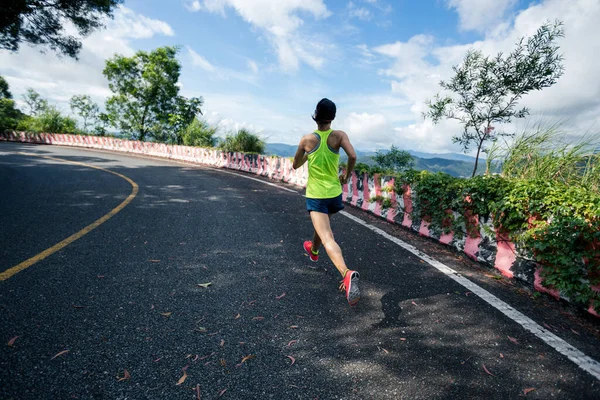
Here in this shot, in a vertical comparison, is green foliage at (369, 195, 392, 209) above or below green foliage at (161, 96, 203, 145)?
below

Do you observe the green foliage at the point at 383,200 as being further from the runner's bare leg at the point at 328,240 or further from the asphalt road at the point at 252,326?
the runner's bare leg at the point at 328,240

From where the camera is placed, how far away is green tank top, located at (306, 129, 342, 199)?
11.1 feet

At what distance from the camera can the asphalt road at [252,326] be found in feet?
6.46

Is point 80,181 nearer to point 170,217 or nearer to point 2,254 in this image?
point 170,217

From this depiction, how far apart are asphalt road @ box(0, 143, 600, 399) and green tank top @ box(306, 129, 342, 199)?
3.39ft

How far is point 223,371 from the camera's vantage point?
206 cm

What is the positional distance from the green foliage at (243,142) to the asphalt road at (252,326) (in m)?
15.9

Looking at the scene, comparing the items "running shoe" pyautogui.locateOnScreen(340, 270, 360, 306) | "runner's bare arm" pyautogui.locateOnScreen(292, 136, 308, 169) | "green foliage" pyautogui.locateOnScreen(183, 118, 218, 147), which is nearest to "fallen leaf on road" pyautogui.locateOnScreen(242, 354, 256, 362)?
"running shoe" pyautogui.locateOnScreen(340, 270, 360, 306)

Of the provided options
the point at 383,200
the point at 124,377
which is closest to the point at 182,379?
the point at 124,377

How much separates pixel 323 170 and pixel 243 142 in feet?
58.5

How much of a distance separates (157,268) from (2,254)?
1.91 metres

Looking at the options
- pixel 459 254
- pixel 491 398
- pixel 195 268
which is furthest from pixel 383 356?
pixel 459 254

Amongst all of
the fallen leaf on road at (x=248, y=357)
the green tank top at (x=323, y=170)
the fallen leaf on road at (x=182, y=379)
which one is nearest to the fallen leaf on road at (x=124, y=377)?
the fallen leaf on road at (x=182, y=379)

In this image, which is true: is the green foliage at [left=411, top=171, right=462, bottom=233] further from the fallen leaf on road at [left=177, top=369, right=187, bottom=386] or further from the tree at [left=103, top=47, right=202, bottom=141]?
the tree at [left=103, top=47, right=202, bottom=141]
